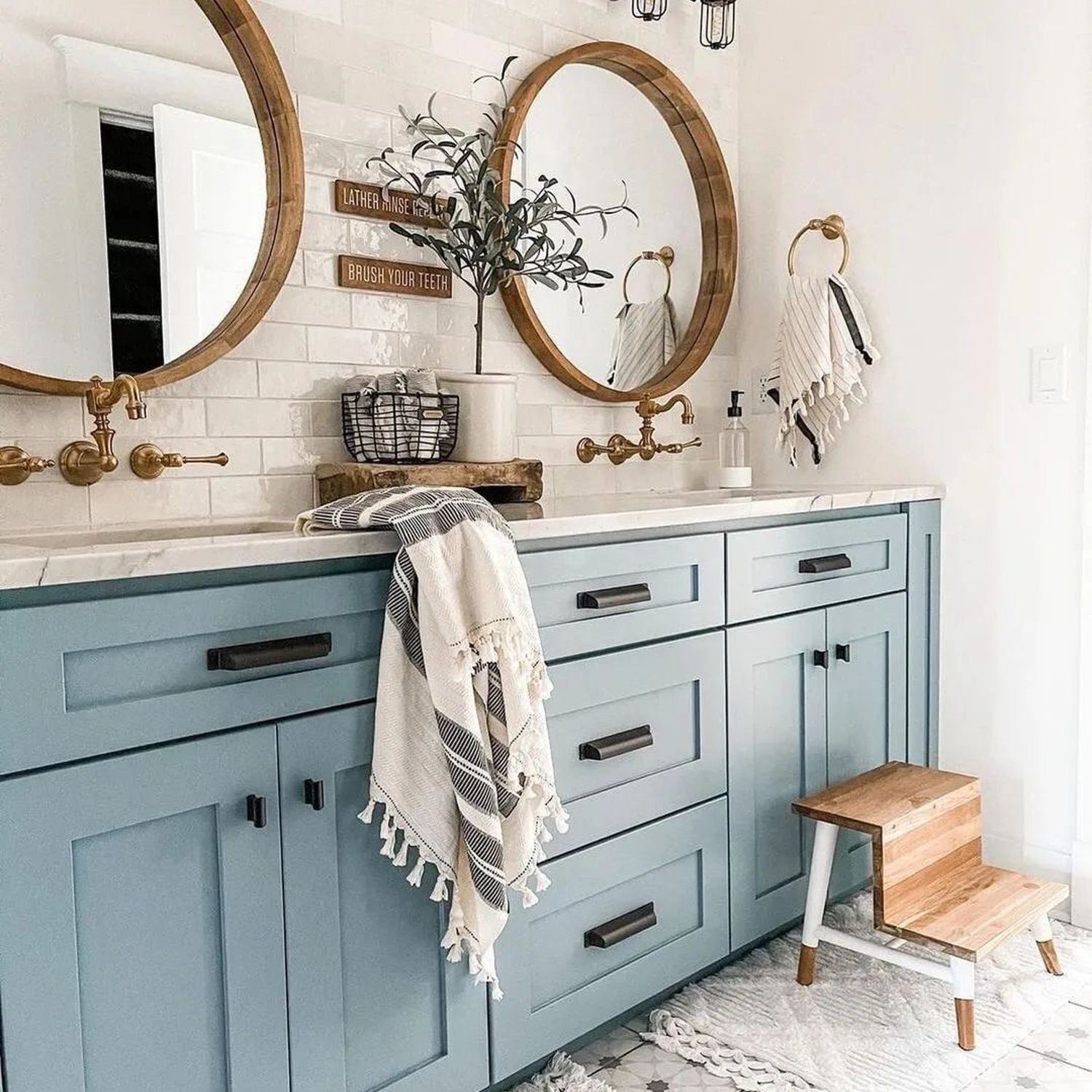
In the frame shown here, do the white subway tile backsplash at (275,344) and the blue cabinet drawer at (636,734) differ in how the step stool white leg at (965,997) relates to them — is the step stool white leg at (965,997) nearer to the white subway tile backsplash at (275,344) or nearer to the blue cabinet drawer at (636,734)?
the blue cabinet drawer at (636,734)

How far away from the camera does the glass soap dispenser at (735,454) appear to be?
9.16 ft

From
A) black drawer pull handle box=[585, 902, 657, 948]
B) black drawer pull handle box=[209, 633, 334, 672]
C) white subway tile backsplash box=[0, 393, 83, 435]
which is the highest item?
white subway tile backsplash box=[0, 393, 83, 435]

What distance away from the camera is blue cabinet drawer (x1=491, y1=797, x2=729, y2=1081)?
1776 mm

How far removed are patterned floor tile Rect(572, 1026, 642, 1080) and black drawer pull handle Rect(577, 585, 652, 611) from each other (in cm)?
78

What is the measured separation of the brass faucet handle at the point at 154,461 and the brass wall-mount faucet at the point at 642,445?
97 centimetres

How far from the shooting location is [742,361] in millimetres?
3049

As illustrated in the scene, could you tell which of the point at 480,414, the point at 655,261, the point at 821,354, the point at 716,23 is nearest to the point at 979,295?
the point at 821,354

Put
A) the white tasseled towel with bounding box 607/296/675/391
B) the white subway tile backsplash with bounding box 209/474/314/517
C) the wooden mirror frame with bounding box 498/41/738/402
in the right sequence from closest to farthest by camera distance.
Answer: the white subway tile backsplash with bounding box 209/474/314/517, the wooden mirror frame with bounding box 498/41/738/402, the white tasseled towel with bounding box 607/296/675/391

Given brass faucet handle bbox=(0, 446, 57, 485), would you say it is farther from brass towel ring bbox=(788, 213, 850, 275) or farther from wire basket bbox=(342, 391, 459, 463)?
brass towel ring bbox=(788, 213, 850, 275)

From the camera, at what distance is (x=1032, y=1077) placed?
6.16ft

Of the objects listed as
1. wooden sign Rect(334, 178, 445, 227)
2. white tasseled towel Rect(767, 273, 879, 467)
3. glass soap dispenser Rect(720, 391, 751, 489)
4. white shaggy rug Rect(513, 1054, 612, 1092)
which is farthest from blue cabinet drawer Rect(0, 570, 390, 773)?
white tasseled towel Rect(767, 273, 879, 467)

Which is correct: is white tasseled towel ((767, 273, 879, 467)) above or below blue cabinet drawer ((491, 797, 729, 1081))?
above

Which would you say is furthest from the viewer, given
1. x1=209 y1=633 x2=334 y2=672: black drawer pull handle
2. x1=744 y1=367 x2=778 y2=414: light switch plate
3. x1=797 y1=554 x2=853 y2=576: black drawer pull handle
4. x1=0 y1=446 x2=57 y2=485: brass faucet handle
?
x1=744 y1=367 x2=778 y2=414: light switch plate

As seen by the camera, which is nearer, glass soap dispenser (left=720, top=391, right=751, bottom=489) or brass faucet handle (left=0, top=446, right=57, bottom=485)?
brass faucet handle (left=0, top=446, right=57, bottom=485)
